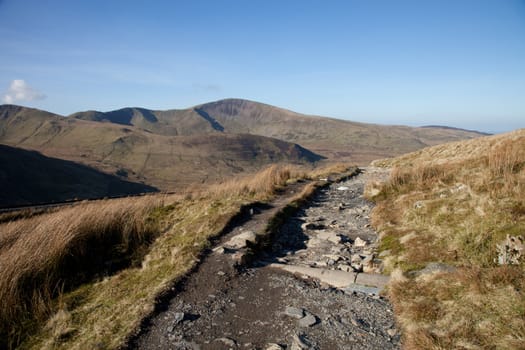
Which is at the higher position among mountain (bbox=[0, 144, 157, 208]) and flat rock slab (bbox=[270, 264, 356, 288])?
flat rock slab (bbox=[270, 264, 356, 288])

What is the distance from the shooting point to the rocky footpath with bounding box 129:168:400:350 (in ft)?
12.4

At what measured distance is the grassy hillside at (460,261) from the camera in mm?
3418

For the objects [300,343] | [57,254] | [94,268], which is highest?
[300,343]

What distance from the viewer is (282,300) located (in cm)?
471

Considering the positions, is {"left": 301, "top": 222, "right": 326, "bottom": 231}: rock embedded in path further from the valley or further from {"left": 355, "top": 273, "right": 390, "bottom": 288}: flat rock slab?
{"left": 355, "top": 273, "right": 390, "bottom": 288}: flat rock slab

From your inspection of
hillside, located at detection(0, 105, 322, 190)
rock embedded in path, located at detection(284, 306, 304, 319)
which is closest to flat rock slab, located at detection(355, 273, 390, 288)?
rock embedded in path, located at detection(284, 306, 304, 319)

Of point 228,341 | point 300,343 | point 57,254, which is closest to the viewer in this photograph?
point 300,343

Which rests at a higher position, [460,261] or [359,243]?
[460,261]

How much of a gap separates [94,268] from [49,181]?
93270 millimetres

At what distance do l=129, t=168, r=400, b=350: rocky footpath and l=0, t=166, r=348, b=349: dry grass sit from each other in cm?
45

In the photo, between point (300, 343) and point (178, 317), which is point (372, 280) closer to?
point (300, 343)

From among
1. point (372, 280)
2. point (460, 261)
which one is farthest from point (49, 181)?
point (460, 261)

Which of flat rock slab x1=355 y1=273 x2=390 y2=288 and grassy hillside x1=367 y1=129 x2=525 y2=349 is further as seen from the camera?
flat rock slab x1=355 y1=273 x2=390 y2=288

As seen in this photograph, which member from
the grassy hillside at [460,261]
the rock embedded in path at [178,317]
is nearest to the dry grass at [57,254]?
the rock embedded in path at [178,317]
